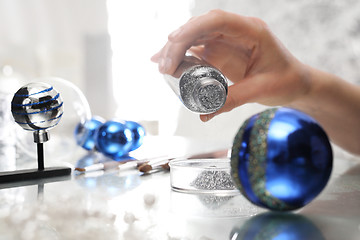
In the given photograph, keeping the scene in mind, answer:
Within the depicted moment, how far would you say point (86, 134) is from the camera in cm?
86

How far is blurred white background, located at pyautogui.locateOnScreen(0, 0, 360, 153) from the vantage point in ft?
7.69

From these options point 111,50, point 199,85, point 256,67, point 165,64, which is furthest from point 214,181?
point 111,50

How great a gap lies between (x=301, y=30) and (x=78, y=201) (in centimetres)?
148

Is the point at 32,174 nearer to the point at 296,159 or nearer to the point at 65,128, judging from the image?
the point at 65,128

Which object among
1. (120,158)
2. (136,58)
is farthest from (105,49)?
(120,158)

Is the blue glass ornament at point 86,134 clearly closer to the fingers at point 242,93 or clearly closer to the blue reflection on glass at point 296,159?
the fingers at point 242,93

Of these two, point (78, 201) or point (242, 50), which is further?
point (242, 50)

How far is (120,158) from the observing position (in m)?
0.82

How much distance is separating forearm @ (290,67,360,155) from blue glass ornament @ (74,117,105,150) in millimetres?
439

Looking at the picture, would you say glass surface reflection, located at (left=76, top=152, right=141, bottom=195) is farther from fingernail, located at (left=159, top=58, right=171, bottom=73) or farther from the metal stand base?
fingernail, located at (left=159, top=58, right=171, bottom=73)

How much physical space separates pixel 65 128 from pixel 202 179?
351mm

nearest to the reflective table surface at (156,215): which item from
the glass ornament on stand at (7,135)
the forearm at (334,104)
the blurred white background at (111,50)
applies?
the glass ornament on stand at (7,135)

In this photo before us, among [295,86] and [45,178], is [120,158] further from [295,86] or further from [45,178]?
[295,86]

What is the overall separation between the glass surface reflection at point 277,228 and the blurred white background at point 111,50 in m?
1.60
